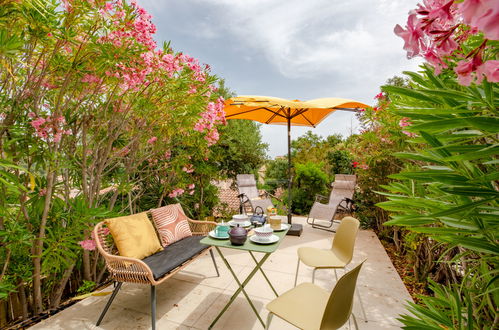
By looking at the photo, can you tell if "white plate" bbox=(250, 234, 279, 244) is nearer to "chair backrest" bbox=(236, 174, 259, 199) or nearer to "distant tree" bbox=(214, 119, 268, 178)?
"chair backrest" bbox=(236, 174, 259, 199)

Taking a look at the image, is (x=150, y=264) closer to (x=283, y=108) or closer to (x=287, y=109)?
(x=283, y=108)

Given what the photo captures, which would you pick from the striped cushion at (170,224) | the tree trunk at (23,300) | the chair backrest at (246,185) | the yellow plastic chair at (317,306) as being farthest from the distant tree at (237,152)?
the yellow plastic chair at (317,306)

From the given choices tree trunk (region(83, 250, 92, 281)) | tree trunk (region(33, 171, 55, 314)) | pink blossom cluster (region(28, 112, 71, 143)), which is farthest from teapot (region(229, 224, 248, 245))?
tree trunk (region(83, 250, 92, 281))

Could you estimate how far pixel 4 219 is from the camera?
242 cm

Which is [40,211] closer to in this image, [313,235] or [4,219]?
[4,219]

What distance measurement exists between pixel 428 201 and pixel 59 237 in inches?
126

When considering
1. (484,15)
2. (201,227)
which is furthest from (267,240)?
(484,15)

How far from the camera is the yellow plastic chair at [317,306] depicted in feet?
4.99

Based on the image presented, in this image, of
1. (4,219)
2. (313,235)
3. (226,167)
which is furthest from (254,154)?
(4,219)

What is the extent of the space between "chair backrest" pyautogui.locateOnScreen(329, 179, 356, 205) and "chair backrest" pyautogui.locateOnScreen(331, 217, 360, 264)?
3.25 meters

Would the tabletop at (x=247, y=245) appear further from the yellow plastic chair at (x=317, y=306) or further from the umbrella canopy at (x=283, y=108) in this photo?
the umbrella canopy at (x=283, y=108)

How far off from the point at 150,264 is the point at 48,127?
1.76 m

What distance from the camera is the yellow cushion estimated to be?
8.45 feet

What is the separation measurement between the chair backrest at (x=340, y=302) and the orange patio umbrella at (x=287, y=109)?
119 inches
